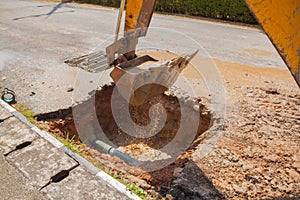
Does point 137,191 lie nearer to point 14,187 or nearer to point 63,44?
point 14,187

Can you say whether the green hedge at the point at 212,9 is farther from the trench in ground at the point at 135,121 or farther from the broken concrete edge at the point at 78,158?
the broken concrete edge at the point at 78,158

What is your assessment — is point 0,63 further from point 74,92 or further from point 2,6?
point 2,6

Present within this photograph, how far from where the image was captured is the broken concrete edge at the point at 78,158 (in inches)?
102

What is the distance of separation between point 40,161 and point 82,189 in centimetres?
66

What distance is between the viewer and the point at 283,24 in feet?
5.74

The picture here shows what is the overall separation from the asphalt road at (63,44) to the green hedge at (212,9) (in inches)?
56.5

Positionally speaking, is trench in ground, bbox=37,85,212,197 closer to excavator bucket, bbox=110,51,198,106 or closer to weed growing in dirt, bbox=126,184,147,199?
weed growing in dirt, bbox=126,184,147,199

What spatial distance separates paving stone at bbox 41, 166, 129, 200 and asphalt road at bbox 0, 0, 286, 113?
1.74 m

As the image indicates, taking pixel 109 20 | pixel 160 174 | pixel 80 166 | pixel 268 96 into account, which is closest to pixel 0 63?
pixel 80 166

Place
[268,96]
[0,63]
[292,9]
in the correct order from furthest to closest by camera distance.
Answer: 1. [0,63]
2. [268,96]
3. [292,9]

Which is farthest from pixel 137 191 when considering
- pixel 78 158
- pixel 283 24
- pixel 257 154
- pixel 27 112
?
pixel 27 112

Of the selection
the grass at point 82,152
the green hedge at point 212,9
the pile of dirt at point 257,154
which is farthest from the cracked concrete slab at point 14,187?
→ the green hedge at point 212,9

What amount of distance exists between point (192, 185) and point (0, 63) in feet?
16.8

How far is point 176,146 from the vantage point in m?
4.75
